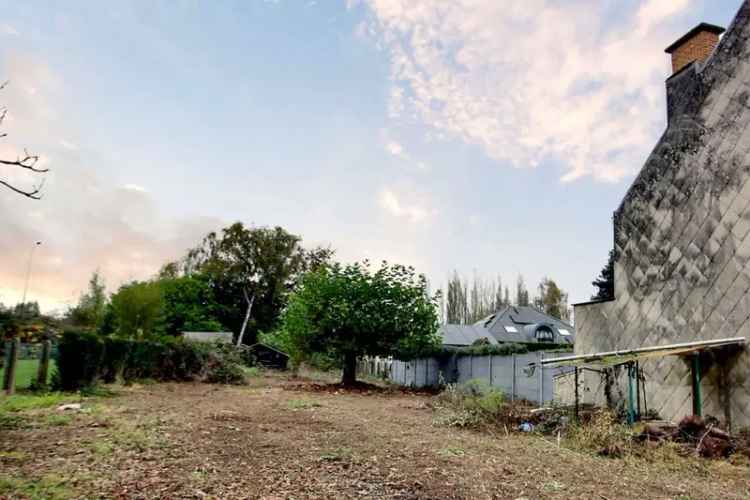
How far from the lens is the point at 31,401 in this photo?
908 cm

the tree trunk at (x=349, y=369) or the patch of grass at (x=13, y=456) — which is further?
the tree trunk at (x=349, y=369)

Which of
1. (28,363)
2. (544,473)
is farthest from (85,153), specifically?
(544,473)

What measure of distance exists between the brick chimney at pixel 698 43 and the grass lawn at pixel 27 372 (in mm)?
15640

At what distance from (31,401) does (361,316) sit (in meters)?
10.2

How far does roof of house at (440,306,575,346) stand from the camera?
109 ft

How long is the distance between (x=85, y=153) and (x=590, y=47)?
1106 centimetres

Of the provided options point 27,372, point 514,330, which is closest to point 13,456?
point 27,372

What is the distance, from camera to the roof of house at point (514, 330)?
33.2m

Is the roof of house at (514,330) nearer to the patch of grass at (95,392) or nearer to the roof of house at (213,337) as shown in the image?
the roof of house at (213,337)

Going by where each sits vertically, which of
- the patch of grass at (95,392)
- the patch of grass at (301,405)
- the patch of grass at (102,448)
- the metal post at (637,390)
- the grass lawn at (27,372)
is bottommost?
the patch of grass at (301,405)

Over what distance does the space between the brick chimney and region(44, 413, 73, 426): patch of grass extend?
499 inches

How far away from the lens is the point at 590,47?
1029cm

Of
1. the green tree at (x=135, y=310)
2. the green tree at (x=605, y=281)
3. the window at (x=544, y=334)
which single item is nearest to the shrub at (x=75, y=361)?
the green tree at (x=135, y=310)

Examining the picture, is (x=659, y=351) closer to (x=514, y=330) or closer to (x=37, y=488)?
(x=37, y=488)
